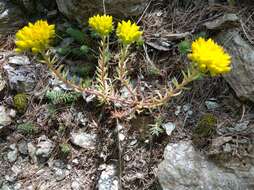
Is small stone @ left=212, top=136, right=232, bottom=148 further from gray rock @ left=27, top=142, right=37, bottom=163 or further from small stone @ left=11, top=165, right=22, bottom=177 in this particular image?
small stone @ left=11, top=165, right=22, bottom=177

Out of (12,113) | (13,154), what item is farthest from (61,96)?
(13,154)

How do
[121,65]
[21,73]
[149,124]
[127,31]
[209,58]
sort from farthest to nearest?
[21,73], [149,124], [121,65], [127,31], [209,58]

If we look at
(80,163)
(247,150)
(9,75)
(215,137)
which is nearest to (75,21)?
(9,75)

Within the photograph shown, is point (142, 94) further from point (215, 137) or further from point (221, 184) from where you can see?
point (221, 184)

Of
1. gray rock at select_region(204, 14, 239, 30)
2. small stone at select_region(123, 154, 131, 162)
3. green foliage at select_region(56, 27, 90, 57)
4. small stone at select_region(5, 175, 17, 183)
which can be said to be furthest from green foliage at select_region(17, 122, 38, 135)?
gray rock at select_region(204, 14, 239, 30)

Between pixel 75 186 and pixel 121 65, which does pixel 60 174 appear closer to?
pixel 75 186

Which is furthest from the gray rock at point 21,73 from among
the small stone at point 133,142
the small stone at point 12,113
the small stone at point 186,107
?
the small stone at point 186,107
